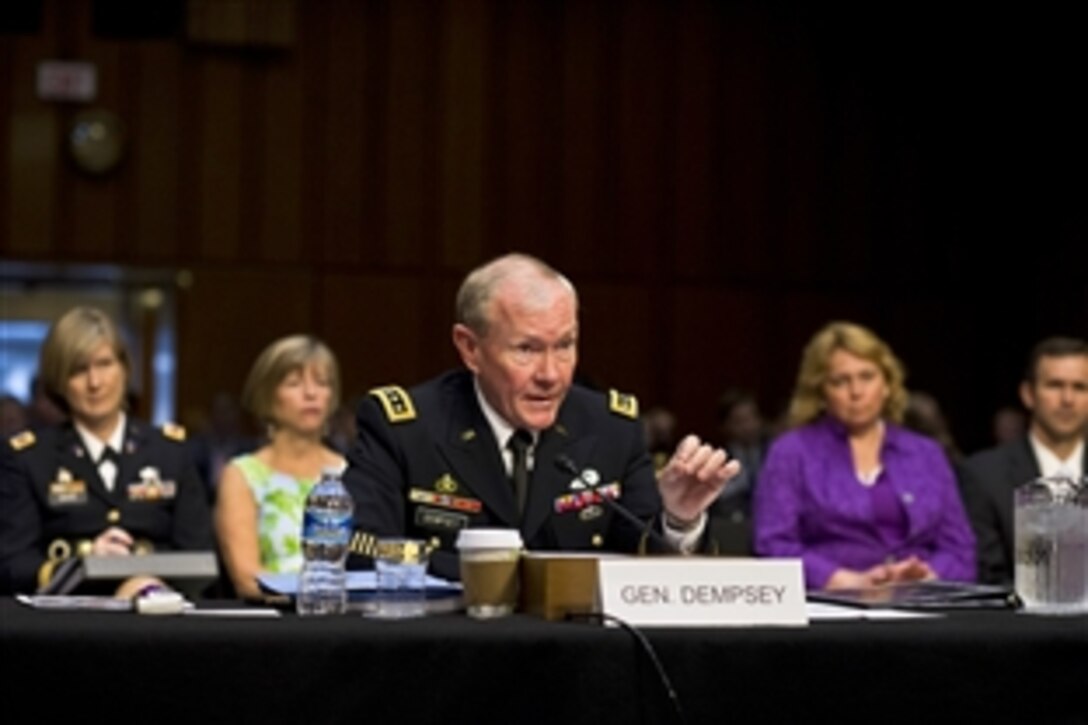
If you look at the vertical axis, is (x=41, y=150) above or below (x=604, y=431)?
above

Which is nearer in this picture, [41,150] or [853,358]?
[853,358]

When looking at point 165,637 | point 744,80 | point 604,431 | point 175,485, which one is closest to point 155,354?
point 744,80

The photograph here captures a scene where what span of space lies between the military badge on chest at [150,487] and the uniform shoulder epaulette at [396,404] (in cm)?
167

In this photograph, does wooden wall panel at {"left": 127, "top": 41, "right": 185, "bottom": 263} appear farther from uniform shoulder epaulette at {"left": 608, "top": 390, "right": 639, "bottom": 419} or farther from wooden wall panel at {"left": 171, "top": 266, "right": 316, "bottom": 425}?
uniform shoulder epaulette at {"left": 608, "top": 390, "right": 639, "bottom": 419}

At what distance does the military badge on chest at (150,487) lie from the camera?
5207 mm

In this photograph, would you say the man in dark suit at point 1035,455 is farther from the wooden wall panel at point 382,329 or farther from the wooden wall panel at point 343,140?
the wooden wall panel at point 343,140

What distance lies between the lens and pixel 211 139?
11969 millimetres

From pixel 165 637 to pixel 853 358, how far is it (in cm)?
368

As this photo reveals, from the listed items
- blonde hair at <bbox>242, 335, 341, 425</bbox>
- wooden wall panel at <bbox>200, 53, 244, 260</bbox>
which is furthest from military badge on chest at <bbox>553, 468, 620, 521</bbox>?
wooden wall panel at <bbox>200, 53, 244, 260</bbox>

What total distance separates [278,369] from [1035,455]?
2.52 metres

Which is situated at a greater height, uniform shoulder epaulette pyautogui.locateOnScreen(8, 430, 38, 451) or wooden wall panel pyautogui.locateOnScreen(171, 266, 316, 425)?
wooden wall panel pyautogui.locateOnScreen(171, 266, 316, 425)

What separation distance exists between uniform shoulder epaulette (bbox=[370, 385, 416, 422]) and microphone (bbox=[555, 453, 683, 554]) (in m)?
0.31

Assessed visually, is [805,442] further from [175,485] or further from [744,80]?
[744,80]

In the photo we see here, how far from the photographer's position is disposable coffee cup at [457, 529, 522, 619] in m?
2.90
